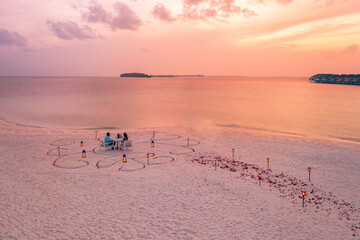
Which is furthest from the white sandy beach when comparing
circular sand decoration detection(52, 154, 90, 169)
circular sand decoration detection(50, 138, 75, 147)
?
circular sand decoration detection(50, 138, 75, 147)

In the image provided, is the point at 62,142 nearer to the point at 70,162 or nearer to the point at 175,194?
the point at 70,162

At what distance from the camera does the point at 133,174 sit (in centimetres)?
1423

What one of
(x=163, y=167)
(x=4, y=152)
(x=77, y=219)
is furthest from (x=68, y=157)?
(x=77, y=219)

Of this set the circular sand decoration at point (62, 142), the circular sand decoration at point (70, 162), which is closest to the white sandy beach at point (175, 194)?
the circular sand decoration at point (70, 162)

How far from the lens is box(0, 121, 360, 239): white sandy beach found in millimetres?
8969

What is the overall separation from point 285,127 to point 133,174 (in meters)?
32.9

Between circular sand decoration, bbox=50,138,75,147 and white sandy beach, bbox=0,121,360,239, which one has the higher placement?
circular sand decoration, bbox=50,138,75,147

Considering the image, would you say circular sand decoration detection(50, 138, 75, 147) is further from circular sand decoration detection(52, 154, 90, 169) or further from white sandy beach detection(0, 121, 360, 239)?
circular sand decoration detection(52, 154, 90, 169)

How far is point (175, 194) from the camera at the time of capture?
11742 millimetres

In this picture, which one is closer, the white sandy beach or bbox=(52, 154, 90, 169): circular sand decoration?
the white sandy beach

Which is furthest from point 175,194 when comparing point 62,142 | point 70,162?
point 62,142

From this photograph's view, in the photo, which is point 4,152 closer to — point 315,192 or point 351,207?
point 315,192

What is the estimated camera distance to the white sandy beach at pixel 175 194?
8969 millimetres

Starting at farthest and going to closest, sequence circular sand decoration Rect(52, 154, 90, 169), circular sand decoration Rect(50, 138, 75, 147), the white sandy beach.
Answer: circular sand decoration Rect(50, 138, 75, 147) < circular sand decoration Rect(52, 154, 90, 169) < the white sandy beach
